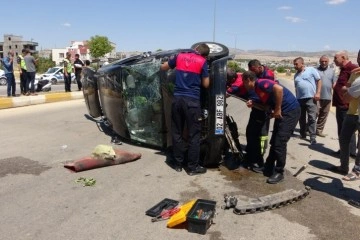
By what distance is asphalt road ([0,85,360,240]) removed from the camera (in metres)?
3.53

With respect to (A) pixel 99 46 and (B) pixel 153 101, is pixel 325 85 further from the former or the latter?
(A) pixel 99 46

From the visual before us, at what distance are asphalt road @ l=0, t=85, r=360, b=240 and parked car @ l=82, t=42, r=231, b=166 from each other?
34 centimetres

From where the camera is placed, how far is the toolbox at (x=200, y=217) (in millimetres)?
3510

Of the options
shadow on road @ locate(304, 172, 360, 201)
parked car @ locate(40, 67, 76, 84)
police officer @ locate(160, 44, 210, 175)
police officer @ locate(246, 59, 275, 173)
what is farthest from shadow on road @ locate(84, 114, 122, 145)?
parked car @ locate(40, 67, 76, 84)

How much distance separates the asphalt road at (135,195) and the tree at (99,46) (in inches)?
3409

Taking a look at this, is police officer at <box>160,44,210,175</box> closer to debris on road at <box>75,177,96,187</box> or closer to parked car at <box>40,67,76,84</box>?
debris on road at <box>75,177,96,187</box>

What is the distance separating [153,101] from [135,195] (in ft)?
6.40

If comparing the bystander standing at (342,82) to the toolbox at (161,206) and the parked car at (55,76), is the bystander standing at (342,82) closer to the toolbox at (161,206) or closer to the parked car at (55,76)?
the toolbox at (161,206)

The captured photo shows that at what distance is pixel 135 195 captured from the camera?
4.40 m

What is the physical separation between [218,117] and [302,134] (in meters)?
3.70

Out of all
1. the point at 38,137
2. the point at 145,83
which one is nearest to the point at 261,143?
the point at 145,83

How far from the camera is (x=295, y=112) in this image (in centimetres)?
498

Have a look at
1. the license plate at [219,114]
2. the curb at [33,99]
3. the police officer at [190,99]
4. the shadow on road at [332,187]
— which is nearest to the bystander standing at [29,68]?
the curb at [33,99]

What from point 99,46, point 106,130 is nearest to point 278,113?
point 106,130
